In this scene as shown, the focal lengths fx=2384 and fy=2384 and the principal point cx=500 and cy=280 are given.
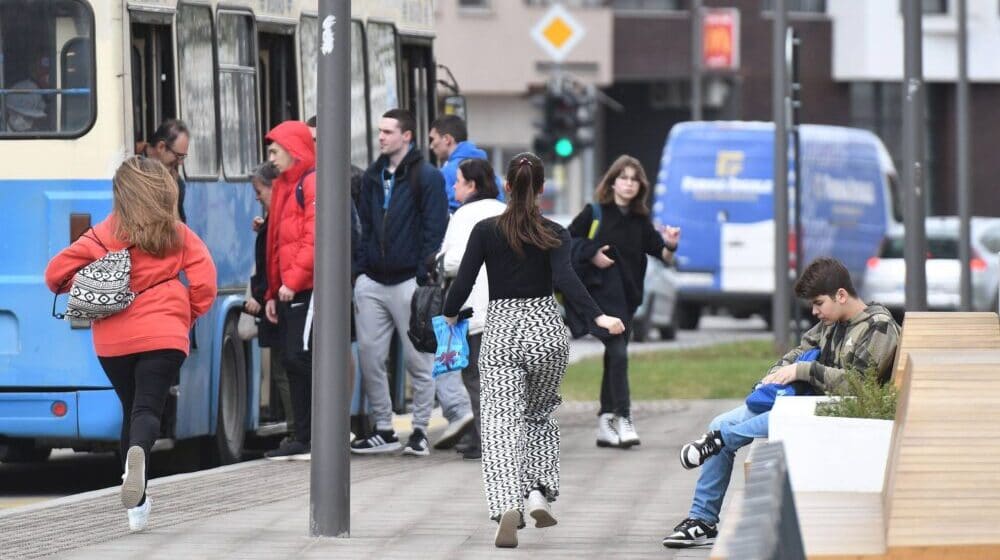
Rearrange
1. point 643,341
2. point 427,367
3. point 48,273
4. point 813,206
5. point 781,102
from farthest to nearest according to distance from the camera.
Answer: point 813,206 < point 643,341 < point 781,102 < point 427,367 < point 48,273

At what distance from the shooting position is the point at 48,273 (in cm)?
1019

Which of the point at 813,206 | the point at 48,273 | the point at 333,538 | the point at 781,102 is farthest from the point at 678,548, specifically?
the point at 813,206

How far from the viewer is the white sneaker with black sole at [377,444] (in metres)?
13.8

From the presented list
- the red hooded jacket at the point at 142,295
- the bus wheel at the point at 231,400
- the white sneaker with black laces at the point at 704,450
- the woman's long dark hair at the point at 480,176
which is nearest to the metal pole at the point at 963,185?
the bus wheel at the point at 231,400

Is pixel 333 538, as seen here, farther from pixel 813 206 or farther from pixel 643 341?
pixel 813 206

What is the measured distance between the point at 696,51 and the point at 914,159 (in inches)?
1161

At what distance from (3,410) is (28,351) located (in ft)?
1.05

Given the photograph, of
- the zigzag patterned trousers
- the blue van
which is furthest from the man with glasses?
the blue van

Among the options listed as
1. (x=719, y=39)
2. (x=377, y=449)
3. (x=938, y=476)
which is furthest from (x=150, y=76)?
(x=719, y=39)

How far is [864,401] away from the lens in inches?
342

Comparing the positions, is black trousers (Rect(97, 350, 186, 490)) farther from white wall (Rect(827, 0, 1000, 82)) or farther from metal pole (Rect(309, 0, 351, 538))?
white wall (Rect(827, 0, 1000, 82))

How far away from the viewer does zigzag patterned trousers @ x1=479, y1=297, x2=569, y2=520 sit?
954 centimetres

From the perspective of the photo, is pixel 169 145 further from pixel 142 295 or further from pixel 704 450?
pixel 704 450

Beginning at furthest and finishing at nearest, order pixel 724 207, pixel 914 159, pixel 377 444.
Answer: pixel 724 207 < pixel 914 159 < pixel 377 444
